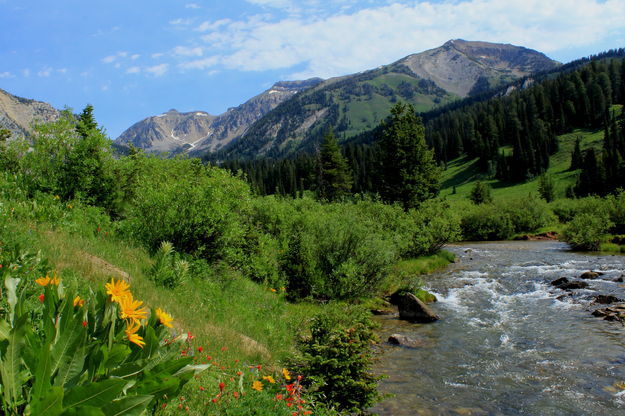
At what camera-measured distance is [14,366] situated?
7.79 feet

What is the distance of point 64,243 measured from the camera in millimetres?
7566

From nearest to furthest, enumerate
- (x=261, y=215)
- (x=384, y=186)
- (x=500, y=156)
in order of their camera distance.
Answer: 1. (x=261, y=215)
2. (x=384, y=186)
3. (x=500, y=156)

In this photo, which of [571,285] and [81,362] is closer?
[81,362]

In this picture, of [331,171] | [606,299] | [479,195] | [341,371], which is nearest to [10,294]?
[341,371]

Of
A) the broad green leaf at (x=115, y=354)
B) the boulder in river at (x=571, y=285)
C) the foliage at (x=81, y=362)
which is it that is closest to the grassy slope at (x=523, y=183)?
the boulder in river at (x=571, y=285)

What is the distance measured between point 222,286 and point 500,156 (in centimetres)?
11016

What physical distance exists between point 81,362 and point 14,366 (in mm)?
345

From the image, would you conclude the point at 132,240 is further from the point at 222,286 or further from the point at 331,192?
the point at 331,192

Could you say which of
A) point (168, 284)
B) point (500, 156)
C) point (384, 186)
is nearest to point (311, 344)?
point (168, 284)

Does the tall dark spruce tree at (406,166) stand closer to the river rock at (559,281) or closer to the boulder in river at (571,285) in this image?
the river rock at (559,281)

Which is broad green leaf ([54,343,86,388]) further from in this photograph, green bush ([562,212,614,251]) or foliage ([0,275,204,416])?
green bush ([562,212,614,251])

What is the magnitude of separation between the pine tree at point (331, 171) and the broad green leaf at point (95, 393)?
6731 centimetres

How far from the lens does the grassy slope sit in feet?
288

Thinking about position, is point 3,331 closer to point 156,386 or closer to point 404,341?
point 156,386
